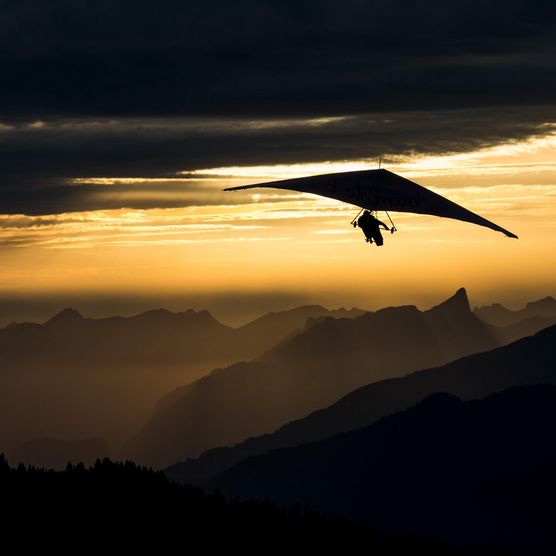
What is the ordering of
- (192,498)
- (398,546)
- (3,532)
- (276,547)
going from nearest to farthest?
(3,532) < (276,547) < (192,498) < (398,546)

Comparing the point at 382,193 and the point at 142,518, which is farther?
the point at 142,518

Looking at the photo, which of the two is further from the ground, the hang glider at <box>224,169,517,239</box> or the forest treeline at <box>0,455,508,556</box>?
the hang glider at <box>224,169,517,239</box>

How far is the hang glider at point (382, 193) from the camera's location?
82000 millimetres

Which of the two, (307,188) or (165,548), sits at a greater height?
(307,188)

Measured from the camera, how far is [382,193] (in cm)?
8331

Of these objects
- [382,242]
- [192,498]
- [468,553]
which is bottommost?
[468,553]

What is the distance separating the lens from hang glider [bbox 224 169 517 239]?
82000mm

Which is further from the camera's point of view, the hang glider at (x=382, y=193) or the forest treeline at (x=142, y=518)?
the hang glider at (x=382, y=193)

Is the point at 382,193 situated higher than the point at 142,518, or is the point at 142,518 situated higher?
the point at 382,193

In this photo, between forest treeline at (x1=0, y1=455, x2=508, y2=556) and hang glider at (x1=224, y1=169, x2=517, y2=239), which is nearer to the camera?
forest treeline at (x1=0, y1=455, x2=508, y2=556)

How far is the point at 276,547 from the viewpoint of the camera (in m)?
89.2

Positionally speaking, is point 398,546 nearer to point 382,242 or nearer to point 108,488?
point 108,488

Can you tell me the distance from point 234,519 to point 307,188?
2762 centimetres

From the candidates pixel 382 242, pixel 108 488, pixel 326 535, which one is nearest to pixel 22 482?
pixel 108 488
